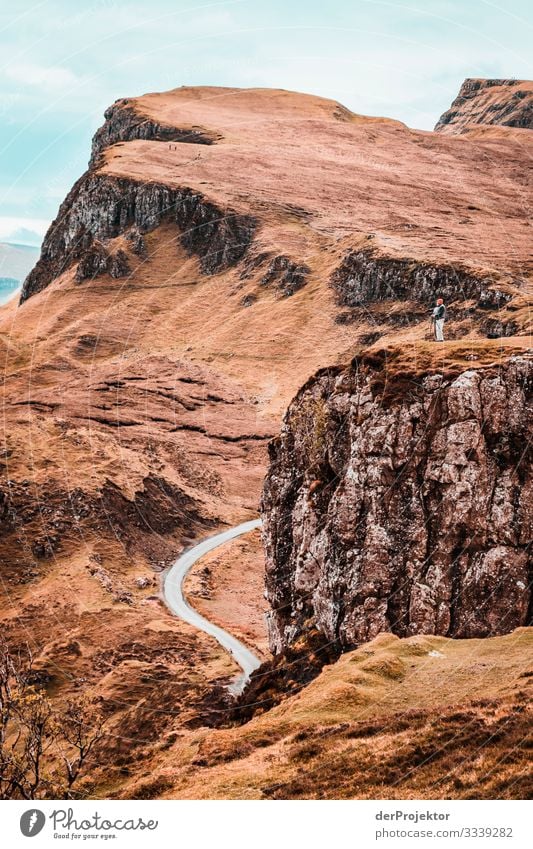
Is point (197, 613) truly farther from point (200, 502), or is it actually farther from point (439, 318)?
point (439, 318)

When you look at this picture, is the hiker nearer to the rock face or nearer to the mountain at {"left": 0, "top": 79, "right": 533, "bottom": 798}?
the mountain at {"left": 0, "top": 79, "right": 533, "bottom": 798}

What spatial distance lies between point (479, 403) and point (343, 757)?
25.9 m

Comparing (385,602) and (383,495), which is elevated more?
(383,495)

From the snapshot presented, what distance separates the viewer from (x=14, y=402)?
179 metres

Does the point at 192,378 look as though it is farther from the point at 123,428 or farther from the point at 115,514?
the point at 115,514

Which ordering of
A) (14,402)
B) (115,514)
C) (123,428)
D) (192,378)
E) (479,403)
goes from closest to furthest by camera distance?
(479,403)
(115,514)
(123,428)
(14,402)
(192,378)

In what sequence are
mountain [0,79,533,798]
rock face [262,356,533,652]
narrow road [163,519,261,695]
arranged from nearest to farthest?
rock face [262,356,533,652]
mountain [0,79,533,798]
narrow road [163,519,261,695]

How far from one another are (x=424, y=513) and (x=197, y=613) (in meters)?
58.8

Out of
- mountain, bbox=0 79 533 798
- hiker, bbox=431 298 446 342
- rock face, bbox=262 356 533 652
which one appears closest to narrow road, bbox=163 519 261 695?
mountain, bbox=0 79 533 798

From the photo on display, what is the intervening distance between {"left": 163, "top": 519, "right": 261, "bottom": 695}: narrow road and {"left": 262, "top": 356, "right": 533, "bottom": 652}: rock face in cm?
2569

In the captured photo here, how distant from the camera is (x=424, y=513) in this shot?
176 feet

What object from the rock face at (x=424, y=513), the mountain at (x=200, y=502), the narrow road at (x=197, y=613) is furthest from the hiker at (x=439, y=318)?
the narrow road at (x=197, y=613)

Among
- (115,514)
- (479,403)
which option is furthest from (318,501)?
(115,514)

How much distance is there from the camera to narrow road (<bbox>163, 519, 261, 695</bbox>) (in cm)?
8644
